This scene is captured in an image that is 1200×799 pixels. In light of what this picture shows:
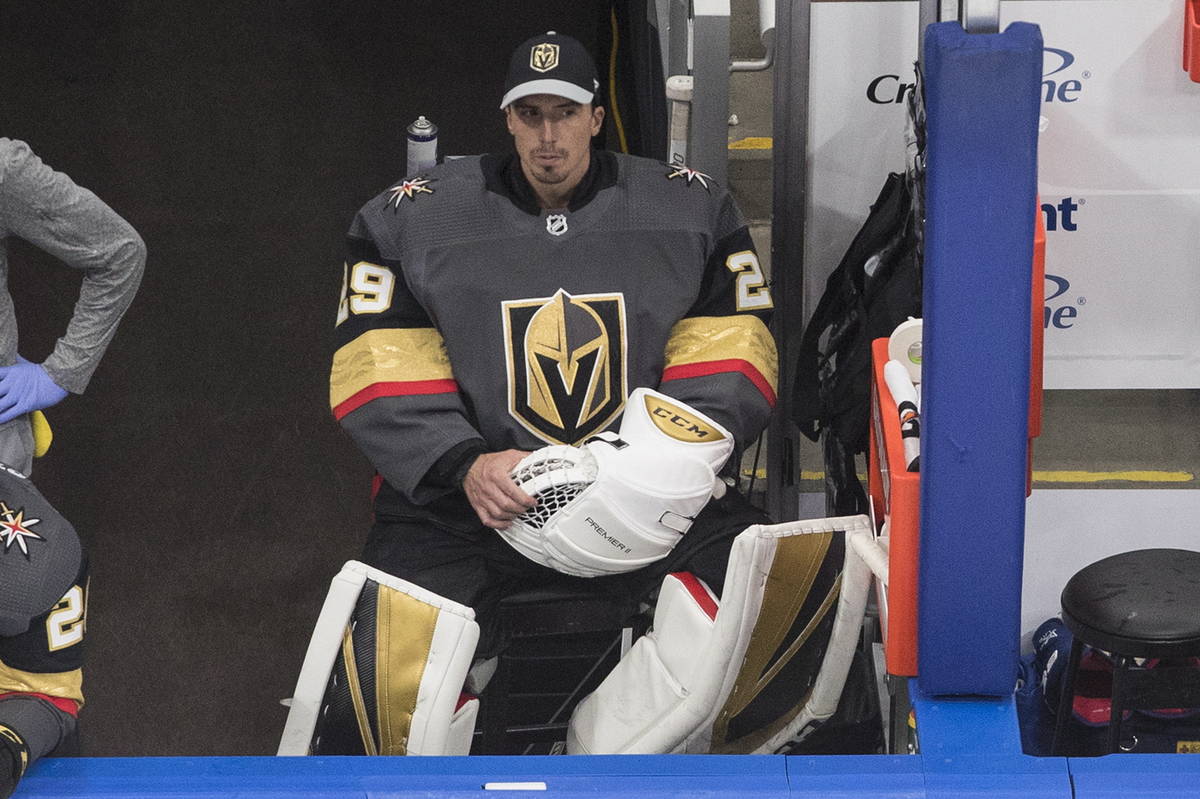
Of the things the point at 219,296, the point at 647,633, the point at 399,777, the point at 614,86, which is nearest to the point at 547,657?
the point at 647,633

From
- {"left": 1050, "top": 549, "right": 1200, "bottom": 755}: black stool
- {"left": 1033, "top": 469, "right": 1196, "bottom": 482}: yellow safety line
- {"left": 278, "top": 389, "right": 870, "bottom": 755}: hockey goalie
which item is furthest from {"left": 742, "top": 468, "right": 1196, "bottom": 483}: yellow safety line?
{"left": 278, "top": 389, "right": 870, "bottom": 755}: hockey goalie

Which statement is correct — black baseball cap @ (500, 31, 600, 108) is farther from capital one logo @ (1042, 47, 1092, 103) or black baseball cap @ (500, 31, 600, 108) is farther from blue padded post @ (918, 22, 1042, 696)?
blue padded post @ (918, 22, 1042, 696)

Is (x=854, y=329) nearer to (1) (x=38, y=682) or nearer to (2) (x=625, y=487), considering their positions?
(2) (x=625, y=487)

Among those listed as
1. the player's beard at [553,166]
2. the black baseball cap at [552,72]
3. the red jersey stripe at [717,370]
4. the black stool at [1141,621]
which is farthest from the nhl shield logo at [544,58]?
the black stool at [1141,621]

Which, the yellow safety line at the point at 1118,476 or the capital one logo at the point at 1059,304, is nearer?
the capital one logo at the point at 1059,304

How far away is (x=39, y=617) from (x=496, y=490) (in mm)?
676

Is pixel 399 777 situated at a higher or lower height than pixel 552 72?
lower

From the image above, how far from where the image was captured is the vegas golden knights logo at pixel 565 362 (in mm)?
2387

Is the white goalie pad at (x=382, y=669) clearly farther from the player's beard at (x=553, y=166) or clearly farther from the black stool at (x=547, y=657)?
the player's beard at (x=553, y=166)

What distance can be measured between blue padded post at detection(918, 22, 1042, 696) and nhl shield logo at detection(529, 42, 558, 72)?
3.05 ft

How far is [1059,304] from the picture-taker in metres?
2.76

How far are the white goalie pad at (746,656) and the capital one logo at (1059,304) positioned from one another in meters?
0.80

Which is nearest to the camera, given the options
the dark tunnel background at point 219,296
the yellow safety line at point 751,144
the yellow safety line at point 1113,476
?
the yellow safety line at point 1113,476

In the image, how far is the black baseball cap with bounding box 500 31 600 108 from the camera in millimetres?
2426
